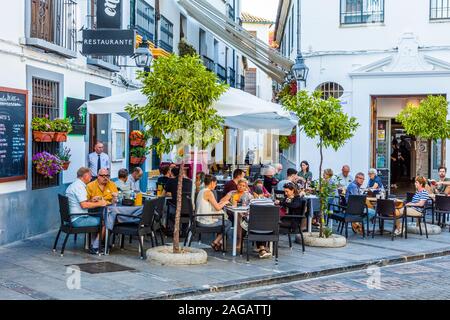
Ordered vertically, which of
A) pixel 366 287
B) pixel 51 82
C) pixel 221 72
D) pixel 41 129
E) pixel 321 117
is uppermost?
pixel 221 72

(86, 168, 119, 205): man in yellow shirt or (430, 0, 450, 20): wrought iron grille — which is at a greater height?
(430, 0, 450, 20): wrought iron grille

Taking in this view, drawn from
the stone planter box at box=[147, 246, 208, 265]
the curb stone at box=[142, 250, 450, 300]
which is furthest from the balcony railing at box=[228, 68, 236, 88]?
the stone planter box at box=[147, 246, 208, 265]

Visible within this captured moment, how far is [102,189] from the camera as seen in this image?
1129 cm

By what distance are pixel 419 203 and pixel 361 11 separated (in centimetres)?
761

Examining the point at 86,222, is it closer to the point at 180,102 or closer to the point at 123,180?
the point at 123,180

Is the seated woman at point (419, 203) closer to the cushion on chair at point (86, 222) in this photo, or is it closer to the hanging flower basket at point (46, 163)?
the cushion on chair at point (86, 222)

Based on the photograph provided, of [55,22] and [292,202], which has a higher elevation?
[55,22]

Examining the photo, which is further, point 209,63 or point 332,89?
point 209,63

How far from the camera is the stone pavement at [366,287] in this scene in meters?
8.55

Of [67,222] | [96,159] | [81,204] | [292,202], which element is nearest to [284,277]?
[292,202]

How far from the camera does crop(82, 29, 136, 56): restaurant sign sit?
13680 mm

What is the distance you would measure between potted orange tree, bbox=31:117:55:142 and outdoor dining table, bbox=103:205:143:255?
2426mm

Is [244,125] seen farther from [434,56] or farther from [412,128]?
[434,56]

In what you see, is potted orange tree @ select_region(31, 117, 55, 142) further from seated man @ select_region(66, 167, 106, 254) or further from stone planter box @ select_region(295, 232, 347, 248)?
stone planter box @ select_region(295, 232, 347, 248)
